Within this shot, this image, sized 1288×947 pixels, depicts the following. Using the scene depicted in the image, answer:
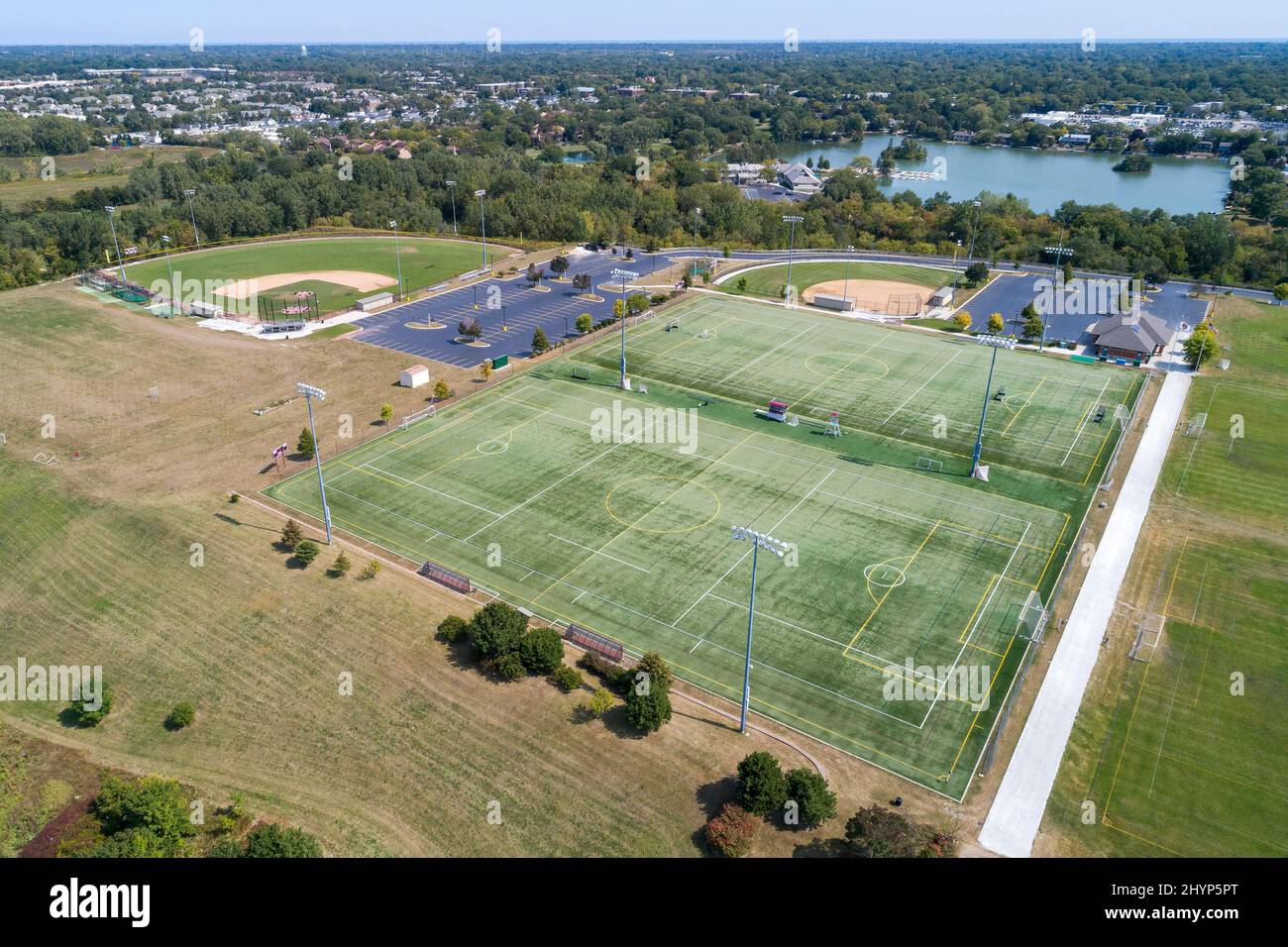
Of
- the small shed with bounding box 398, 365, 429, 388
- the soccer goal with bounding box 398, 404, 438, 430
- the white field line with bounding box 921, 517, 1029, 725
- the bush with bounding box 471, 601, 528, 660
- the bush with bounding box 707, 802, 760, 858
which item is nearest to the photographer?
the bush with bounding box 707, 802, 760, 858

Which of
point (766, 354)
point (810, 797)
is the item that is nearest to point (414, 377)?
point (766, 354)

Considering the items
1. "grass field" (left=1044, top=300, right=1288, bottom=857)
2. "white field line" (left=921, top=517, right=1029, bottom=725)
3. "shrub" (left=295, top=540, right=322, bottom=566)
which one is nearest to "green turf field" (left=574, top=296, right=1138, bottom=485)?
"grass field" (left=1044, top=300, right=1288, bottom=857)

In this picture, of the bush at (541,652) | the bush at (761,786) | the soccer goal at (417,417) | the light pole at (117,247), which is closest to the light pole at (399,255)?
the light pole at (117,247)

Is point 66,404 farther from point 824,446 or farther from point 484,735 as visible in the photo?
point 824,446

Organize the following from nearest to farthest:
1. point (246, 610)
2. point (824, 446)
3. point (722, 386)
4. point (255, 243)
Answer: point (246, 610) → point (824, 446) → point (722, 386) → point (255, 243)

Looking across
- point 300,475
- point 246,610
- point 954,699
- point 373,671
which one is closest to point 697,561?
point 954,699

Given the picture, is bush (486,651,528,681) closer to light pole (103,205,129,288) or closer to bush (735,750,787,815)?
bush (735,750,787,815)
